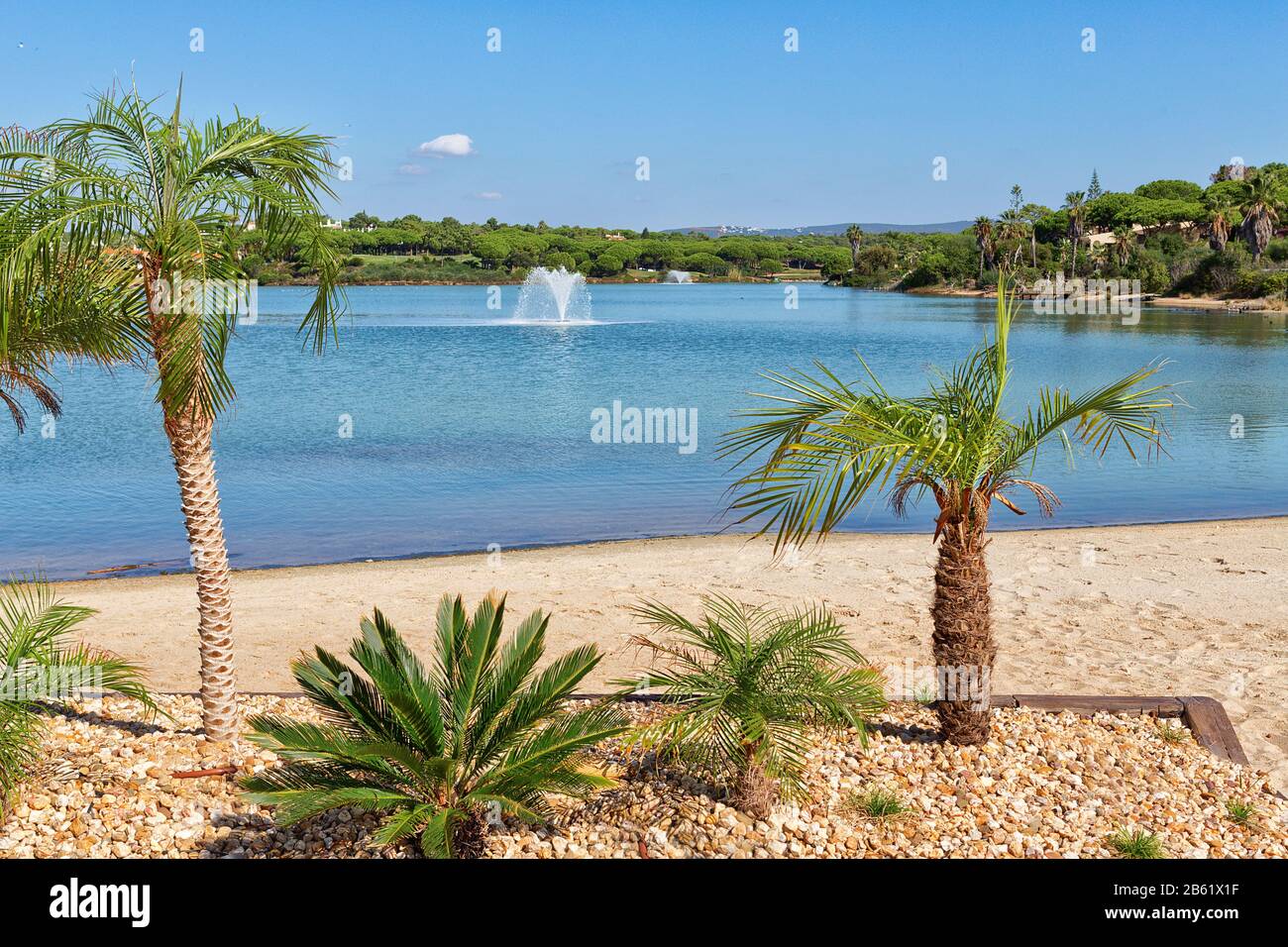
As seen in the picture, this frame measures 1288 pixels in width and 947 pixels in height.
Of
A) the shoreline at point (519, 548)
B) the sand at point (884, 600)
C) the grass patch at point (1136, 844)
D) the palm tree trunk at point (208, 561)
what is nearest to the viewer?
the grass patch at point (1136, 844)

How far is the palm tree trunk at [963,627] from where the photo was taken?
6.34 m

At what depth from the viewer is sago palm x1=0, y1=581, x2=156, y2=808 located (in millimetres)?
5516

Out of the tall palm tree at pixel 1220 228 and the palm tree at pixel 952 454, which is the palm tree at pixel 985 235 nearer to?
the tall palm tree at pixel 1220 228

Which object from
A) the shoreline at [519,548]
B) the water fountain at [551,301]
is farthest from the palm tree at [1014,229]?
the shoreline at [519,548]

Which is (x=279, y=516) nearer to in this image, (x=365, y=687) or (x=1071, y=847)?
(x=365, y=687)

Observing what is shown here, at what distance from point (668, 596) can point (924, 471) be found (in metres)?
5.96

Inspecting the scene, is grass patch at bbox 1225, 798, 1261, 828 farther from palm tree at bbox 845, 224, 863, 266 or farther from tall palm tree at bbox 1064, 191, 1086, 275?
palm tree at bbox 845, 224, 863, 266

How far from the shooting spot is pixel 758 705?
550 cm

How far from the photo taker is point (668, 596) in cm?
1190

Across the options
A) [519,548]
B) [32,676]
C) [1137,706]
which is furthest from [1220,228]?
[32,676]

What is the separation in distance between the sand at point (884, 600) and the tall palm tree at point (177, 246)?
116 inches

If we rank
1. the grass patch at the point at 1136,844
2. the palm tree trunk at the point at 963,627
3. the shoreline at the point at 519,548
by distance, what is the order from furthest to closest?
the shoreline at the point at 519,548 → the palm tree trunk at the point at 963,627 → the grass patch at the point at 1136,844

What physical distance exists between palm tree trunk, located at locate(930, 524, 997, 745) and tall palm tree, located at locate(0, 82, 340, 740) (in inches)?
158

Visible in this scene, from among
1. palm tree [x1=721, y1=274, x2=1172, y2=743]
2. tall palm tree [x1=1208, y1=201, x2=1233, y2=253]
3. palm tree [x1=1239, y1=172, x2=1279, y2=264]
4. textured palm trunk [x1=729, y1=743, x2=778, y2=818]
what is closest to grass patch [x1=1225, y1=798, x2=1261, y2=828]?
palm tree [x1=721, y1=274, x2=1172, y2=743]
